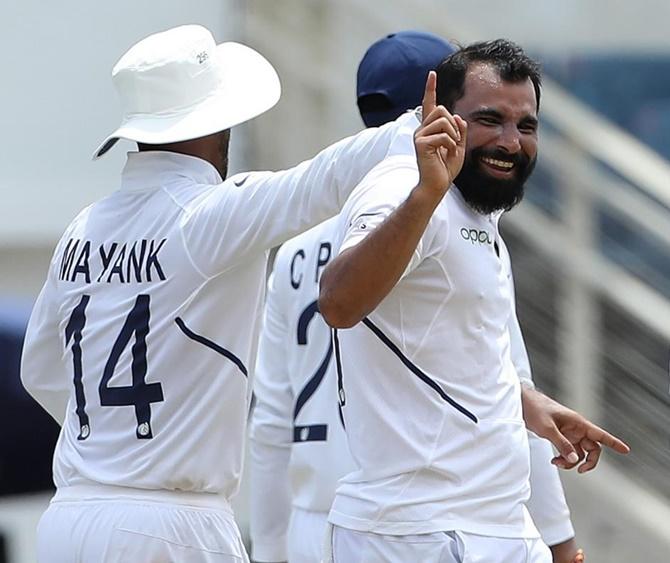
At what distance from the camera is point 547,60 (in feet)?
24.5

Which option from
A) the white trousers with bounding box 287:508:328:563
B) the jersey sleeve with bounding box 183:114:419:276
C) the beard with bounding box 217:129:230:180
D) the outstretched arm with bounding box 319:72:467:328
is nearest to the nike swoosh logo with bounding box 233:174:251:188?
the jersey sleeve with bounding box 183:114:419:276

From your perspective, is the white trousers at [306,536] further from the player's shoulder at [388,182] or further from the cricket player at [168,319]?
the player's shoulder at [388,182]

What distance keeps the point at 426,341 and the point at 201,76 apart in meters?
0.89

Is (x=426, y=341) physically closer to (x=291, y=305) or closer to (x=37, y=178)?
(x=291, y=305)

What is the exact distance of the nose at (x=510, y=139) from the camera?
3.16 meters

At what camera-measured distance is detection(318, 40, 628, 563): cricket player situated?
3064 millimetres

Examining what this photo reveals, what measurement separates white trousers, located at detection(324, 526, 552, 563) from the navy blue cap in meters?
1.14

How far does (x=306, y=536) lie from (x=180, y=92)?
1138 millimetres

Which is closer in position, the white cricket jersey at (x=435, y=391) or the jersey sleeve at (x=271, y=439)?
the white cricket jersey at (x=435, y=391)

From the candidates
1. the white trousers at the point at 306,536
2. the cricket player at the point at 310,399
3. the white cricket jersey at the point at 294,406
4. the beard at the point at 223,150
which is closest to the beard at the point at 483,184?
the cricket player at the point at 310,399

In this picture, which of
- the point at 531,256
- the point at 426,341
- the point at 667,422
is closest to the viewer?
the point at 426,341

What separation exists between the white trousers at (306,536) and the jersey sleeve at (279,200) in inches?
34.6

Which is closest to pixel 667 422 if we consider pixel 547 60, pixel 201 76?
pixel 547 60

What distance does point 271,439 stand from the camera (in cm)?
426
